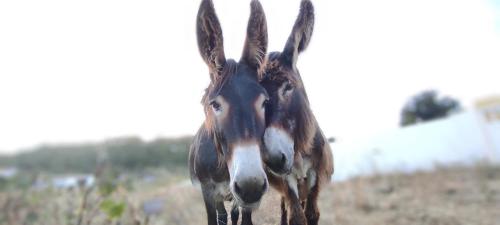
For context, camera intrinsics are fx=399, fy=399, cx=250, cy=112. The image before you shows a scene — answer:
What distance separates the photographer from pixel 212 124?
1.44m

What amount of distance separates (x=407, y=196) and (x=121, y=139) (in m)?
8.23

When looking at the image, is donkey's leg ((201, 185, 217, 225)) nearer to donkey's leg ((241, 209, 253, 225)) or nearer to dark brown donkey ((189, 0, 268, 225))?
dark brown donkey ((189, 0, 268, 225))

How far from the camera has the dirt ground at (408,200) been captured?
6.89m

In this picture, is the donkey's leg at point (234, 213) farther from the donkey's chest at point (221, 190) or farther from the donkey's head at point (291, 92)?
the donkey's head at point (291, 92)

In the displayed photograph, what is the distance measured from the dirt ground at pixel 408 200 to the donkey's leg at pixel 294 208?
4397mm

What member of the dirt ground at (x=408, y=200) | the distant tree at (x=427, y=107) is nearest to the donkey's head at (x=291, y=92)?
the dirt ground at (x=408, y=200)

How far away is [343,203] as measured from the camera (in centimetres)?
930

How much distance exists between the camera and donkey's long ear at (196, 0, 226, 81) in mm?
1354

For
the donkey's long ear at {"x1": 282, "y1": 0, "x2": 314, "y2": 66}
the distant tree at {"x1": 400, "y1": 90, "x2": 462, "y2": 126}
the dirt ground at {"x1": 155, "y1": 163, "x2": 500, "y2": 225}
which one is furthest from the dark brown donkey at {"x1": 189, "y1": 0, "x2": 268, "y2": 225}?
the distant tree at {"x1": 400, "y1": 90, "x2": 462, "y2": 126}

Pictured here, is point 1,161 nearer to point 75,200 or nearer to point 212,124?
point 75,200

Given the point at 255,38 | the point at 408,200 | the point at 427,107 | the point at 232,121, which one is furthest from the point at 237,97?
the point at 427,107

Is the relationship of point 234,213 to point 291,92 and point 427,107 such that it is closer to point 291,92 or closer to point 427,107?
point 291,92

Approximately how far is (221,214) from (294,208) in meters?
0.34

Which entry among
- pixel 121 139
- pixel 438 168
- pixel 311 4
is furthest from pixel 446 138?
pixel 311 4
